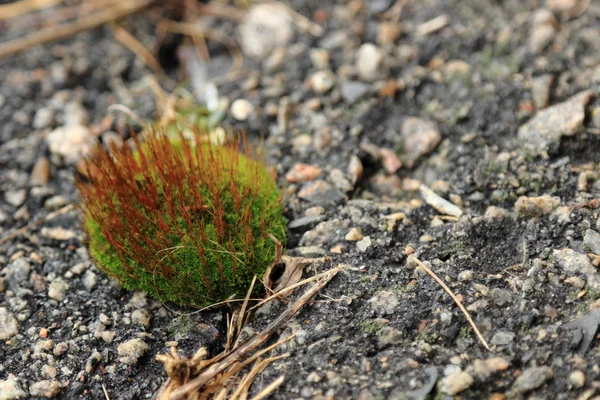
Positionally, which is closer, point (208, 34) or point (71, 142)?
point (71, 142)

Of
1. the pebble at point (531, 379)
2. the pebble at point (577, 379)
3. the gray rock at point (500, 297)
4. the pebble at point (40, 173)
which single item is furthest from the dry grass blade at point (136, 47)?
the pebble at point (577, 379)

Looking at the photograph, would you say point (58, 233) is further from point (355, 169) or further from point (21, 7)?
point (21, 7)

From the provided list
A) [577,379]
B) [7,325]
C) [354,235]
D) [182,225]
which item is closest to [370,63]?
[354,235]

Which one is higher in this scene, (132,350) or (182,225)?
(182,225)

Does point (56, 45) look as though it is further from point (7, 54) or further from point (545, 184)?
point (545, 184)

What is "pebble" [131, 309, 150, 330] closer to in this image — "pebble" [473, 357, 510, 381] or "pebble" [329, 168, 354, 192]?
"pebble" [329, 168, 354, 192]

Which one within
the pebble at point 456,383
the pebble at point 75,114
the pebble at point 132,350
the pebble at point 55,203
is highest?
the pebble at point 75,114

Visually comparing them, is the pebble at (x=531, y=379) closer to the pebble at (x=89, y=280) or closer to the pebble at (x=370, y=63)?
the pebble at (x=89, y=280)

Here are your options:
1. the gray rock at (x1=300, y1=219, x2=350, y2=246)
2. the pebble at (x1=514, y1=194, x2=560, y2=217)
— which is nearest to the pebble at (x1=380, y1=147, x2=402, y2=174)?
the gray rock at (x1=300, y1=219, x2=350, y2=246)
